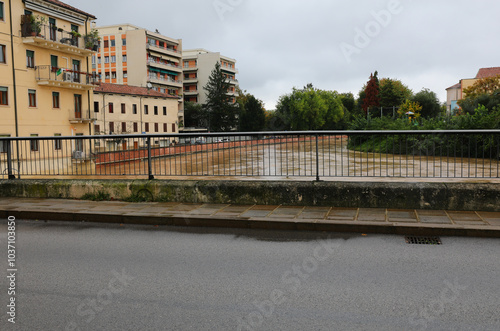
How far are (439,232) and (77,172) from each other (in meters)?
8.07

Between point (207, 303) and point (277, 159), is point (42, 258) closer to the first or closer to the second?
point (207, 303)

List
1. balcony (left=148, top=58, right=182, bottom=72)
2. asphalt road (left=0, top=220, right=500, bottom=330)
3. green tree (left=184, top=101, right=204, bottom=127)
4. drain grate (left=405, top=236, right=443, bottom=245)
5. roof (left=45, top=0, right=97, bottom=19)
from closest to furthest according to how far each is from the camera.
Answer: asphalt road (left=0, top=220, right=500, bottom=330) < drain grate (left=405, top=236, right=443, bottom=245) < roof (left=45, top=0, right=97, bottom=19) < balcony (left=148, top=58, right=182, bottom=72) < green tree (left=184, top=101, right=204, bottom=127)

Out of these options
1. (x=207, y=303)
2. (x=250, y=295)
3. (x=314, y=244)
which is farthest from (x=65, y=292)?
(x=314, y=244)

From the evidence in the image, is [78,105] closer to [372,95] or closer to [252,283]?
[252,283]

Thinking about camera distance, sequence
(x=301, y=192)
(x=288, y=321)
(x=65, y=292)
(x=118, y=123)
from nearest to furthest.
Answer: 1. (x=288, y=321)
2. (x=65, y=292)
3. (x=301, y=192)
4. (x=118, y=123)

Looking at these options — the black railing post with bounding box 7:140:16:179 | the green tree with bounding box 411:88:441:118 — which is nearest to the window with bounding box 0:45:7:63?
the black railing post with bounding box 7:140:16:179

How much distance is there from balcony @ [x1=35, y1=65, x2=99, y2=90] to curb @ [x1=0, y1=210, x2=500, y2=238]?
41.7m

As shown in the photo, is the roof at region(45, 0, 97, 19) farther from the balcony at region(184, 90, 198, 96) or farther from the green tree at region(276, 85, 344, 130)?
the balcony at region(184, 90, 198, 96)

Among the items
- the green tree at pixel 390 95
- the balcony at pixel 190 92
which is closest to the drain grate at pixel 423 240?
the green tree at pixel 390 95

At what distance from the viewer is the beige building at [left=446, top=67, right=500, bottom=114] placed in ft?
330

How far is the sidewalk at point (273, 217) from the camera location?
275 inches

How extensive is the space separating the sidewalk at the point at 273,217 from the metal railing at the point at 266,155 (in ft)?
3.31

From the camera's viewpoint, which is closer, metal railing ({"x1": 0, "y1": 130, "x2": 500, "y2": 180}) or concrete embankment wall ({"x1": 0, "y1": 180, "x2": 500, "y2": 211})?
concrete embankment wall ({"x1": 0, "y1": 180, "x2": 500, "y2": 211})

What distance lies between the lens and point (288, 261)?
5.66 metres
